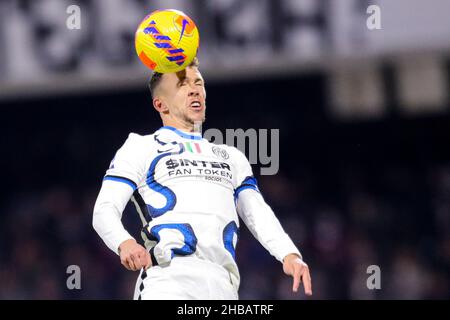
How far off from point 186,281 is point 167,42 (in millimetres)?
1245

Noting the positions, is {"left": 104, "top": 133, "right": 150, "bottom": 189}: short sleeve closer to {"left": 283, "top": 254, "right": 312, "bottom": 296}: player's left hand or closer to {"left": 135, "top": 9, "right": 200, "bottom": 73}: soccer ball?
{"left": 135, "top": 9, "right": 200, "bottom": 73}: soccer ball

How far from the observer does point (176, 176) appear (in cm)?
465

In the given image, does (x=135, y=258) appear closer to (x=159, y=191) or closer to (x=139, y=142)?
(x=159, y=191)

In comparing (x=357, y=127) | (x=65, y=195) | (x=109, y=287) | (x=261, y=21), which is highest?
(x=261, y=21)

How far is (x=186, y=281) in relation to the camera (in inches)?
178

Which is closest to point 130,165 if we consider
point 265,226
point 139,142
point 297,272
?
point 139,142

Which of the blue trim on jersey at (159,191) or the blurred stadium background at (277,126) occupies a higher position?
the blurred stadium background at (277,126)

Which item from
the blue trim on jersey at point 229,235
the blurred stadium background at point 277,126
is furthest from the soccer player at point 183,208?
the blurred stadium background at point 277,126

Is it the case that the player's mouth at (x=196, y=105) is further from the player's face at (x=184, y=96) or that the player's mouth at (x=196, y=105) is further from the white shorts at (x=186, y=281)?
the white shorts at (x=186, y=281)

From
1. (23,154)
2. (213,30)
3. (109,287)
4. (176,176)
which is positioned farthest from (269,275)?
(176,176)

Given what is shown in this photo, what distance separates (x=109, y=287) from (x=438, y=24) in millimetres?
5505

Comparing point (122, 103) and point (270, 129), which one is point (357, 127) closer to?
point (270, 129)

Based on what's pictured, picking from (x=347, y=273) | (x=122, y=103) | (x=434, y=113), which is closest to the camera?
(x=347, y=273)

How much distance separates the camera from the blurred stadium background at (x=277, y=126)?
11.0 metres
